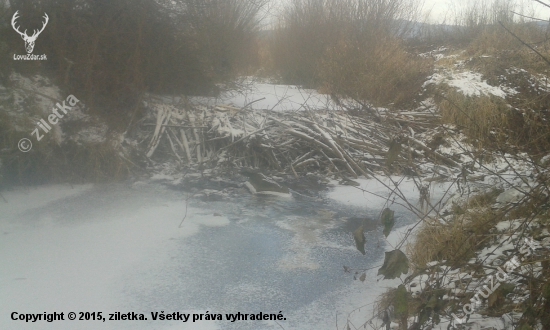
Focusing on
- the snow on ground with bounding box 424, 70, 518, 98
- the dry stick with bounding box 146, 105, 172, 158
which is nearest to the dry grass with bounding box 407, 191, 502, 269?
the dry stick with bounding box 146, 105, 172, 158

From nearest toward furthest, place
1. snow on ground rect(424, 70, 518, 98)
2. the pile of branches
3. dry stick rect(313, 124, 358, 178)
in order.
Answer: dry stick rect(313, 124, 358, 178), the pile of branches, snow on ground rect(424, 70, 518, 98)

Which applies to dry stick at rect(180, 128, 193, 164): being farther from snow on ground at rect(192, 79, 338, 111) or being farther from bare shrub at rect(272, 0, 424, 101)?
bare shrub at rect(272, 0, 424, 101)

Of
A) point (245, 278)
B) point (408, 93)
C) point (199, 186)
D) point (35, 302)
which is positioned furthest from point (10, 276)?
point (408, 93)

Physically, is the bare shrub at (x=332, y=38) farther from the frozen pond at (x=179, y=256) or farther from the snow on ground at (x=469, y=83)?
the frozen pond at (x=179, y=256)

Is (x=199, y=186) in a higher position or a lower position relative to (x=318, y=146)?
lower

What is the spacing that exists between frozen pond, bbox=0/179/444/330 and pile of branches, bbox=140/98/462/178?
108 centimetres

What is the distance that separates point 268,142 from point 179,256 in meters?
3.11

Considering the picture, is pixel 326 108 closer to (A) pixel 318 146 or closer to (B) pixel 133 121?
(A) pixel 318 146

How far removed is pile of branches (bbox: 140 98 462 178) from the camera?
21.6 feet

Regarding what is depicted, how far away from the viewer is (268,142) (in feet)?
22.4

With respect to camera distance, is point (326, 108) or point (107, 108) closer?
point (107, 108)

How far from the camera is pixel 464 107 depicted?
8.18 metres

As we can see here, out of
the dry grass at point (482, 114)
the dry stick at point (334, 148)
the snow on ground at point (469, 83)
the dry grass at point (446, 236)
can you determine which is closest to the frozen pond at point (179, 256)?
the dry grass at point (446, 236)

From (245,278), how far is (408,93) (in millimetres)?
7107
